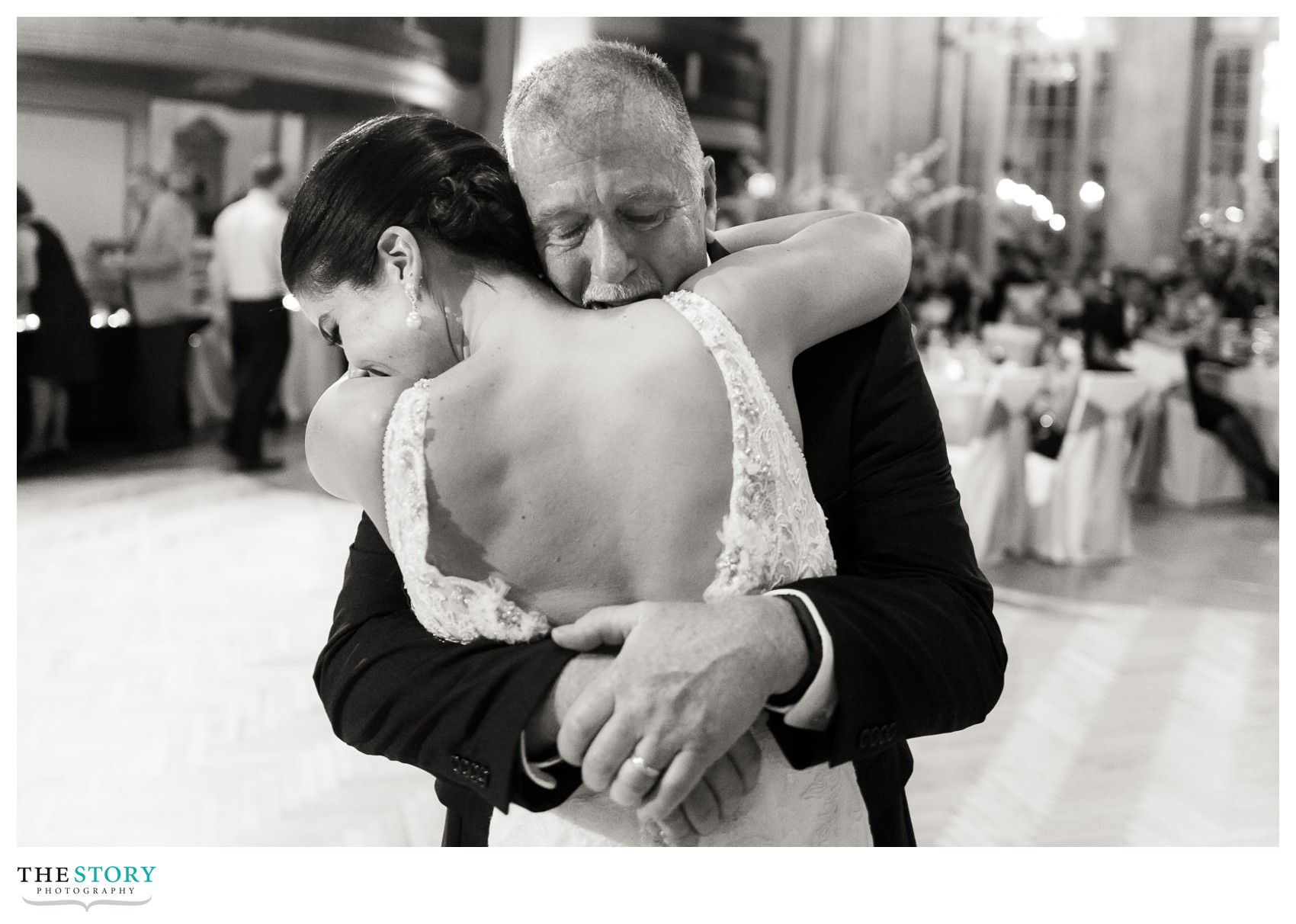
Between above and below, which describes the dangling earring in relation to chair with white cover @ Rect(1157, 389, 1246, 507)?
above

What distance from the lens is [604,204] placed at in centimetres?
115

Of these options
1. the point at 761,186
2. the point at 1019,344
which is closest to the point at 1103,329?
the point at 1019,344

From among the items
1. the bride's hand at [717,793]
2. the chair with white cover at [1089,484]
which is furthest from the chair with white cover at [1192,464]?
the bride's hand at [717,793]

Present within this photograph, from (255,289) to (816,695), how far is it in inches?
286

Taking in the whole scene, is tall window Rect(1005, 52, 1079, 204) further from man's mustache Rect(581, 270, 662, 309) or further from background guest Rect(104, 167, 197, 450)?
man's mustache Rect(581, 270, 662, 309)

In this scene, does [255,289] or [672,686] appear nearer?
[672,686]

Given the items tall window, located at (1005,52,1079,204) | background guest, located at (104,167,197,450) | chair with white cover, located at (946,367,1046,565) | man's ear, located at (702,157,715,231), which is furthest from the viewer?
tall window, located at (1005,52,1079,204)

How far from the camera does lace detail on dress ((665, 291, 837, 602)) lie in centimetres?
112

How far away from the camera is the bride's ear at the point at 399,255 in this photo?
1.11 m

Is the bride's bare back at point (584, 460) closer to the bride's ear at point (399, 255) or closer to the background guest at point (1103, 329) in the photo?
the bride's ear at point (399, 255)

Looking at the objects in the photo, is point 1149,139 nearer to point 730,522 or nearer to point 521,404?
point 730,522

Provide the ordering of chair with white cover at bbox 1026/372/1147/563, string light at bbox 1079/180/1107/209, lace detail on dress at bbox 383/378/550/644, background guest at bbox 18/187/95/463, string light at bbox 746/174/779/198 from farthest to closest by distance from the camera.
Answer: string light at bbox 1079/180/1107/209 → string light at bbox 746/174/779/198 → background guest at bbox 18/187/95/463 → chair with white cover at bbox 1026/372/1147/563 → lace detail on dress at bbox 383/378/550/644

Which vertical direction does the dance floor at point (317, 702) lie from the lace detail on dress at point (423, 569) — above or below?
A: below

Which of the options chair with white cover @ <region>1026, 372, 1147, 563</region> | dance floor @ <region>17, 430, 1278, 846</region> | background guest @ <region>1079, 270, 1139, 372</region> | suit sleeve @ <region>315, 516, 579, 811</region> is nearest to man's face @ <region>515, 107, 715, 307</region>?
suit sleeve @ <region>315, 516, 579, 811</region>
